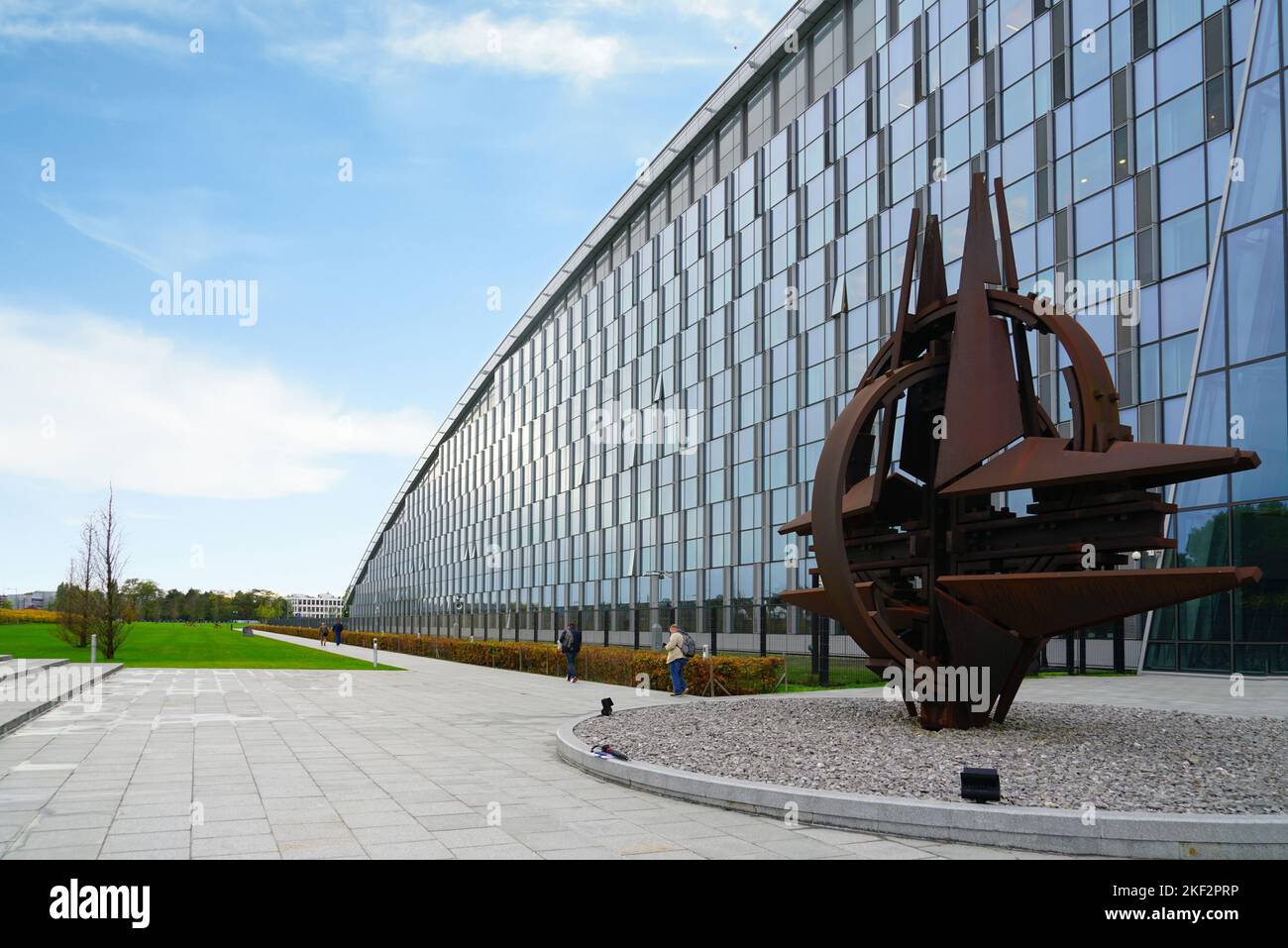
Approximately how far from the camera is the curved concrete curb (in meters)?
7.05

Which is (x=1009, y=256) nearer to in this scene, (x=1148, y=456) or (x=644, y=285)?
(x=1148, y=456)

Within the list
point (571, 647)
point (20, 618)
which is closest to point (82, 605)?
point (571, 647)

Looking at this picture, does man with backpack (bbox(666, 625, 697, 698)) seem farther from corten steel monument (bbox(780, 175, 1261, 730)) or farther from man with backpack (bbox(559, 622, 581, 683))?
corten steel monument (bbox(780, 175, 1261, 730))

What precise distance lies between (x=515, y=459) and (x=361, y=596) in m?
90.2

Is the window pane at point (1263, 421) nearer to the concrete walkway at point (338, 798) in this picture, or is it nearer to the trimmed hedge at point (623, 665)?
the trimmed hedge at point (623, 665)

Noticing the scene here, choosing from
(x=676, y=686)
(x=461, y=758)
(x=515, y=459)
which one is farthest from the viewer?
(x=515, y=459)

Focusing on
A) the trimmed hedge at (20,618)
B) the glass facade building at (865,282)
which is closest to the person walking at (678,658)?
the glass facade building at (865,282)

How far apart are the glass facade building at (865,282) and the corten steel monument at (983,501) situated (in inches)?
486

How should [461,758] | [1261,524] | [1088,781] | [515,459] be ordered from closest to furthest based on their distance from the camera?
[1088,781], [461,758], [1261,524], [515,459]

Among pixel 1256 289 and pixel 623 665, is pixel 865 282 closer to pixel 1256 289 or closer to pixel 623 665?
pixel 1256 289

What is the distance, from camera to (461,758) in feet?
40.0

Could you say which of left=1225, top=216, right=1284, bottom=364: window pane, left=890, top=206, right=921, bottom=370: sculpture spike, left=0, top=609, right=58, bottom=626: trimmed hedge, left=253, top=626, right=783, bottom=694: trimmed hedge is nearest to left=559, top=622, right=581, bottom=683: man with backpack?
left=253, top=626, right=783, bottom=694: trimmed hedge

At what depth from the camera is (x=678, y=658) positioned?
21.1 meters
